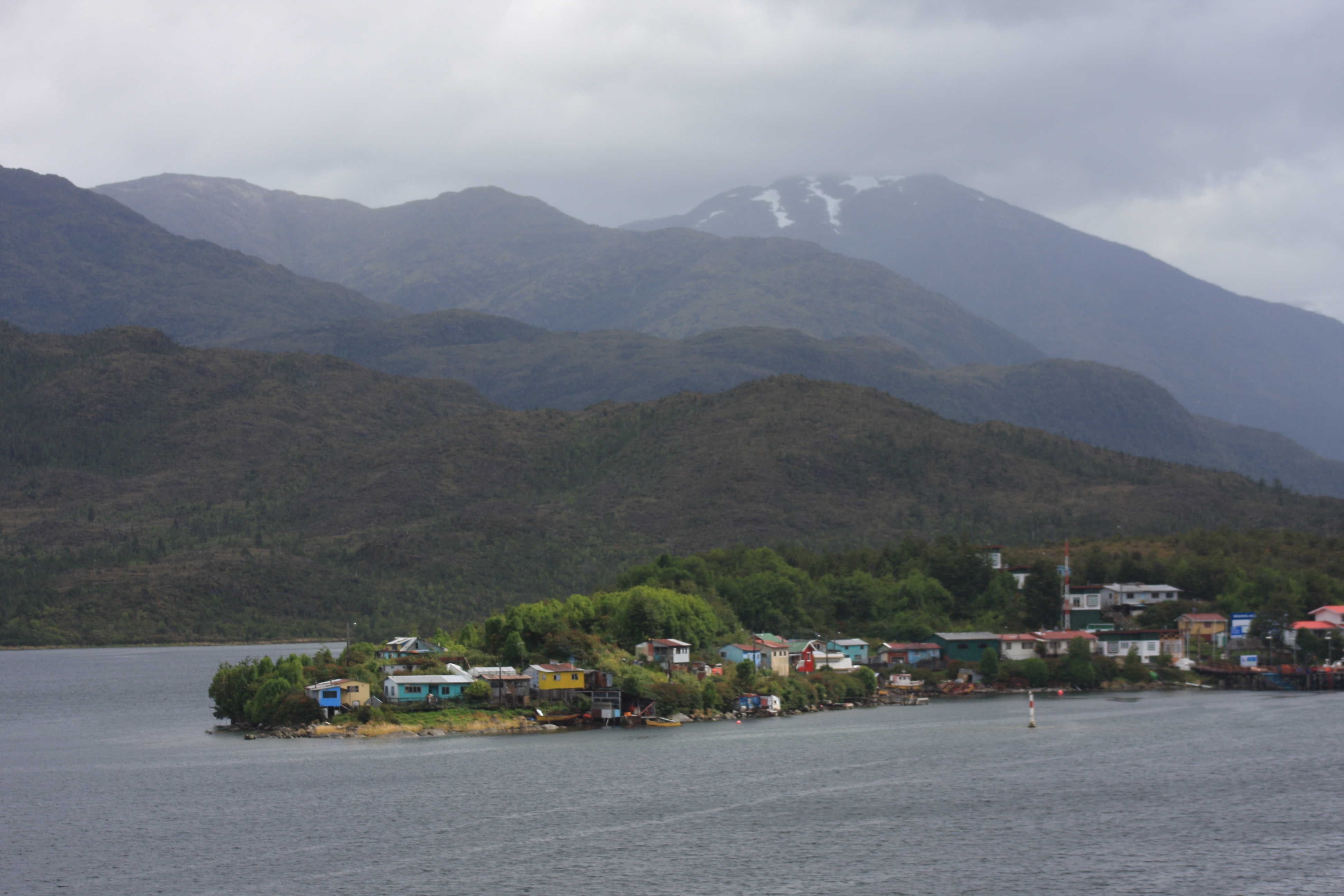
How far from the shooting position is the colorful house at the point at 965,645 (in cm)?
12669

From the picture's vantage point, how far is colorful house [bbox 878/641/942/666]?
126375 mm

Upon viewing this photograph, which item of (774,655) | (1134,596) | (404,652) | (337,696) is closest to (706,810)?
(337,696)

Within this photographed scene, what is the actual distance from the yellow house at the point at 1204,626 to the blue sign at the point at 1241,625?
2.40 ft

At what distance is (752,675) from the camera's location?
107 m

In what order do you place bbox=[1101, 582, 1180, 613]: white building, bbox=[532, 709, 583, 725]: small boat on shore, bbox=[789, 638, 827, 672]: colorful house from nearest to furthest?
bbox=[532, 709, 583, 725]: small boat on shore < bbox=[789, 638, 827, 672]: colorful house < bbox=[1101, 582, 1180, 613]: white building

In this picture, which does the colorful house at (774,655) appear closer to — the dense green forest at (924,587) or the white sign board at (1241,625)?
the dense green forest at (924,587)

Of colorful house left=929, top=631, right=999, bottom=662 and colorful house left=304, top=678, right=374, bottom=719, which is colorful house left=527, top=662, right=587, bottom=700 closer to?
colorful house left=304, top=678, right=374, bottom=719

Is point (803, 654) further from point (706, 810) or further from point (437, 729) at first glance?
point (706, 810)

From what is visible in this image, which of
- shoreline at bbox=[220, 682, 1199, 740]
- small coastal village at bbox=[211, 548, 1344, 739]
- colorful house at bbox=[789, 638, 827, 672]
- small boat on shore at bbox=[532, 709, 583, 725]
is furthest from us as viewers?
colorful house at bbox=[789, 638, 827, 672]

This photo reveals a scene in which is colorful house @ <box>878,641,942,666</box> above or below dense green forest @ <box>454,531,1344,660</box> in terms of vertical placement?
below

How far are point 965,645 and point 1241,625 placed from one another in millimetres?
28247

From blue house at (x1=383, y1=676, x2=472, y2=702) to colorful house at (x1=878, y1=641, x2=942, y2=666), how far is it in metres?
45.8

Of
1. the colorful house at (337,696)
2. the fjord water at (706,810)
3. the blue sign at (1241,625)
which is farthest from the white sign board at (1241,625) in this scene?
the colorful house at (337,696)

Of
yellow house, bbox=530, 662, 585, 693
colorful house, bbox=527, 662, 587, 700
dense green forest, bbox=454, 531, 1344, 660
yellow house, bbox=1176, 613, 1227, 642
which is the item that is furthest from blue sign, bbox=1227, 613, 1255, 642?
yellow house, bbox=530, 662, 585, 693
